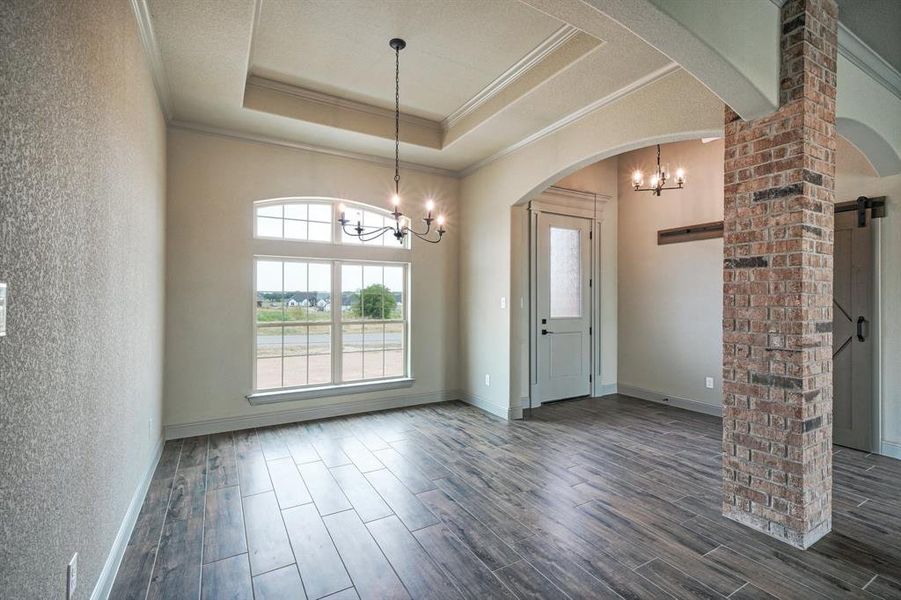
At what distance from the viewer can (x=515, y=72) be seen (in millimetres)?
3641

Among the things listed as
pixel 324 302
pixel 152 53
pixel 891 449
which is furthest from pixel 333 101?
pixel 891 449

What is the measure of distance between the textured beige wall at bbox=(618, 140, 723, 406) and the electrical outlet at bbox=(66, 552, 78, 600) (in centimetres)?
534

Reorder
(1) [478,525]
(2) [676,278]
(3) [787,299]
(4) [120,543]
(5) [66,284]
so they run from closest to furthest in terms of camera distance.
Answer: (5) [66,284], (4) [120,543], (3) [787,299], (1) [478,525], (2) [676,278]

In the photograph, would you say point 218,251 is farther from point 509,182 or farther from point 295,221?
point 509,182

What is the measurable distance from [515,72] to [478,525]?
344 cm

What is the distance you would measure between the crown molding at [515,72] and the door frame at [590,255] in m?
1.53

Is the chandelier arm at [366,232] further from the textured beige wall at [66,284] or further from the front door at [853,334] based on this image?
the front door at [853,334]

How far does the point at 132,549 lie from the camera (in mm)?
2355

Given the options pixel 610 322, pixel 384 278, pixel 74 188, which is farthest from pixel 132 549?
pixel 610 322

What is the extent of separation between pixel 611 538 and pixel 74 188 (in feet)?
9.89

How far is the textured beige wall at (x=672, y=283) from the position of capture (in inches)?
201

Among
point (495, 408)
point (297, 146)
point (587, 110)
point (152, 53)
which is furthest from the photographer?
point (495, 408)

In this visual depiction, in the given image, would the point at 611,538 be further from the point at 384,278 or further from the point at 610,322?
the point at 610,322

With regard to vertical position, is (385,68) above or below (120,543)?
above
